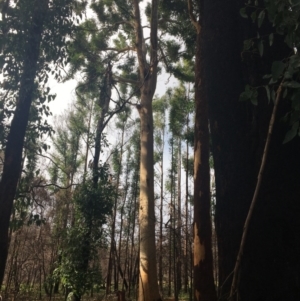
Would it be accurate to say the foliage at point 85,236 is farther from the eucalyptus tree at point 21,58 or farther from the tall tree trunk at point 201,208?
the eucalyptus tree at point 21,58

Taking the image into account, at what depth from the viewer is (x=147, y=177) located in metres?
9.27

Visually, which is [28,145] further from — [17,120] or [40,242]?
[40,242]

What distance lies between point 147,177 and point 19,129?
5.33 m

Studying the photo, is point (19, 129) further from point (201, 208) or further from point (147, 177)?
point (147, 177)

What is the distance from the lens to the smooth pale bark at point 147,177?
820cm

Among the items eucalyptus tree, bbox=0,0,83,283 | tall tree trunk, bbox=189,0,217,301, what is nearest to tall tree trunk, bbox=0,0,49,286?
eucalyptus tree, bbox=0,0,83,283

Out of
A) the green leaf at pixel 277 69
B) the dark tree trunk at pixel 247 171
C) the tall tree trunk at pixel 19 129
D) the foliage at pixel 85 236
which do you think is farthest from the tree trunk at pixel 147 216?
the green leaf at pixel 277 69

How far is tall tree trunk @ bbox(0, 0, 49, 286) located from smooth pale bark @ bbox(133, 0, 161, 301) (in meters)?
3.83

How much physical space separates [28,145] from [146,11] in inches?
298

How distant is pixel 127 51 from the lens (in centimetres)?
1159

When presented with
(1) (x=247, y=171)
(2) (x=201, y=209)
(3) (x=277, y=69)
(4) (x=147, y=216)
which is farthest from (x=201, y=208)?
(3) (x=277, y=69)

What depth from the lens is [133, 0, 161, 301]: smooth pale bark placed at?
26.9ft

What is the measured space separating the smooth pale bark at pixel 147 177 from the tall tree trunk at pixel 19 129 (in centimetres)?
383

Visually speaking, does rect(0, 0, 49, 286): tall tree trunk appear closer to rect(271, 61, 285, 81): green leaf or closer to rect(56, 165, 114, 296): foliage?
rect(271, 61, 285, 81): green leaf
